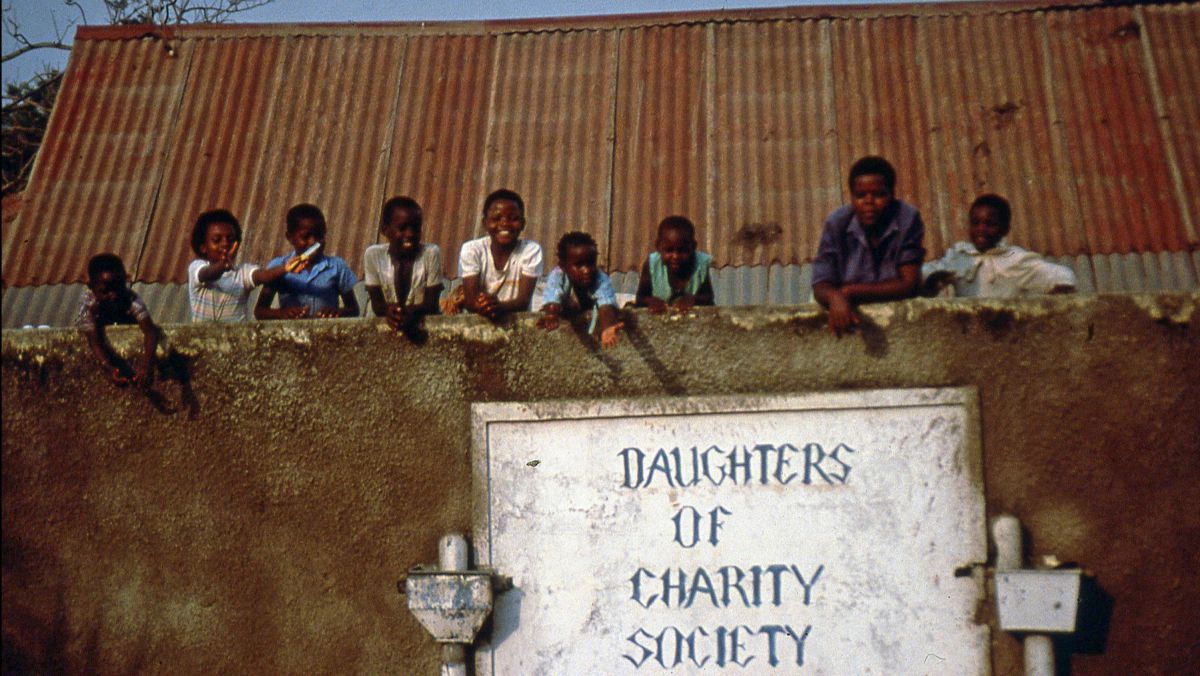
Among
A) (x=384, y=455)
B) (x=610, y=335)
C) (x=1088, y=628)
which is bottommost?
(x=1088, y=628)

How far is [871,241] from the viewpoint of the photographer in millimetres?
4117

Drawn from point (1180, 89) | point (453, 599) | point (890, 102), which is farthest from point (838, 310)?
point (1180, 89)

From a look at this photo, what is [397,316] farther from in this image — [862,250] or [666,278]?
[862,250]

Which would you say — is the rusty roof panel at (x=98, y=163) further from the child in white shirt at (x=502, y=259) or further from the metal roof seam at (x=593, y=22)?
the child in white shirt at (x=502, y=259)

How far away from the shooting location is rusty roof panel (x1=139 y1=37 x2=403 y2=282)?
7.85 metres

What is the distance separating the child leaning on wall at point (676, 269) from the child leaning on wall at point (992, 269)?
871 mm

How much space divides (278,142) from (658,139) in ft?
9.09

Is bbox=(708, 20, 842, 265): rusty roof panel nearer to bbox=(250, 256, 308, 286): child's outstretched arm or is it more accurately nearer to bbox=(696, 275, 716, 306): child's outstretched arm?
bbox=(696, 275, 716, 306): child's outstretched arm

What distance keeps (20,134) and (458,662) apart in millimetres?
9652

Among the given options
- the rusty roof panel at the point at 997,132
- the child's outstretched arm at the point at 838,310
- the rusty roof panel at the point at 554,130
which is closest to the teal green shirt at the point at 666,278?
A: the child's outstretched arm at the point at 838,310

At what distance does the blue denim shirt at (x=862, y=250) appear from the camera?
4.04 metres

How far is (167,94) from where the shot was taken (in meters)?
8.62

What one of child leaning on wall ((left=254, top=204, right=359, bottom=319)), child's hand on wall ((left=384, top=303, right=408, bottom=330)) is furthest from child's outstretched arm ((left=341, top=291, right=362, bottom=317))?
child's hand on wall ((left=384, top=303, right=408, bottom=330))

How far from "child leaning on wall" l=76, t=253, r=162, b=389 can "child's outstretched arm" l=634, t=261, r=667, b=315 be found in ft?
5.84
